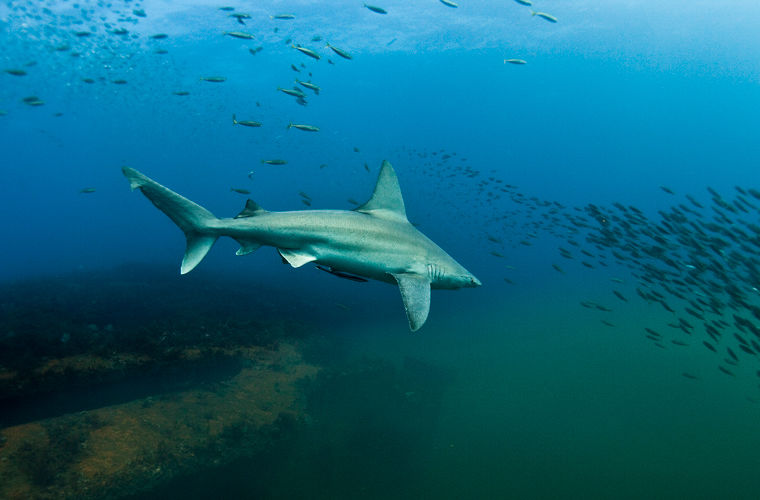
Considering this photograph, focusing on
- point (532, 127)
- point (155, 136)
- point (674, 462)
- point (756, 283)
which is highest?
point (756, 283)

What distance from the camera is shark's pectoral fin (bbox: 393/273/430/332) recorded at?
12.4 feet

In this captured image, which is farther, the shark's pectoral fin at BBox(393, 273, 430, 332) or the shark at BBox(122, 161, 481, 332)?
the shark at BBox(122, 161, 481, 332)

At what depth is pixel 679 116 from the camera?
12375 centimetres

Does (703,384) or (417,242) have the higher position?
(417,242)

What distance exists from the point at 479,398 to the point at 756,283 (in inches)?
373

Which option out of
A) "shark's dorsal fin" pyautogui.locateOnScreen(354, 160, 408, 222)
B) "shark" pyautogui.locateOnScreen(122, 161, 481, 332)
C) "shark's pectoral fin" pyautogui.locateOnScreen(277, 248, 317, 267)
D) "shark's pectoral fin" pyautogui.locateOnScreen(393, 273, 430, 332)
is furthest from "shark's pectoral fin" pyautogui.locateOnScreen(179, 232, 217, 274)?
"shark's pectoral fin" pyautogui.locateOnScreen(393, 273, 430, 332)

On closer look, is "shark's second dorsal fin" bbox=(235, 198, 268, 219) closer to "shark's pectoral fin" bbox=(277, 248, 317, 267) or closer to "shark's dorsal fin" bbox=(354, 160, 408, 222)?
"shark's pectoral fin" bbox=(277, 248, 317, 267)

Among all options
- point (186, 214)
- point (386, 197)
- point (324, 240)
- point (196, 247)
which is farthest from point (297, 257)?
point (386, 197)

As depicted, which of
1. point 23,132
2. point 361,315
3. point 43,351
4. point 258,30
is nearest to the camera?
point 43,351

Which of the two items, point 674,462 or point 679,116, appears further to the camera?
point 679,116

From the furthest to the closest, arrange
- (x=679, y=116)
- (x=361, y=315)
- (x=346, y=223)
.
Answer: (x=679, y=116) < (x=361, y=315) < (x=346, y=223)

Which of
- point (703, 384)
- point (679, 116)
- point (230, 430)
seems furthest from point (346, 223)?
point (679, 116)

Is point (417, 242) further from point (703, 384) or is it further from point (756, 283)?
point (703, 384)

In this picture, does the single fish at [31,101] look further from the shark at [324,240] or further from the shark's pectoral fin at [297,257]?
the shark's pectoral fin at [297,257]
